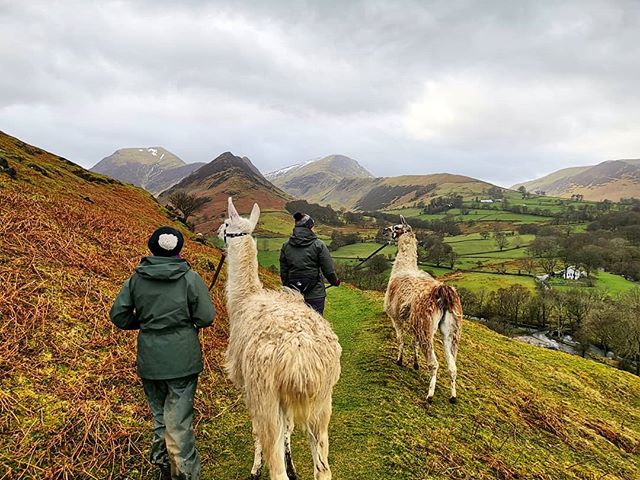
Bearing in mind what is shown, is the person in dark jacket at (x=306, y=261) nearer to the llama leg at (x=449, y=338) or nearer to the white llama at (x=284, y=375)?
the white llama at (x=284, y=375)

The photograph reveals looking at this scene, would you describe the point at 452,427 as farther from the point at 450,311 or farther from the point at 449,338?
the point at 450,311

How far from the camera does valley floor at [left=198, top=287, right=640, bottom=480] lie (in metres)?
5.09

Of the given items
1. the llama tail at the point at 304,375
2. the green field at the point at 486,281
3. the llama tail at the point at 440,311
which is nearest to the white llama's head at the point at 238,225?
the llama tail at the point at 304,375

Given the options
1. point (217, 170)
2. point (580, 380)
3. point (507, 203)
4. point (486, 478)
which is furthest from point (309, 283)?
point (217, 170)

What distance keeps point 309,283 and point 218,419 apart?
2636mm

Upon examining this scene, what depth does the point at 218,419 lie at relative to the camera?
577 cm

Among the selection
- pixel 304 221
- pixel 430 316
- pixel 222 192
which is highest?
pixel 222 192

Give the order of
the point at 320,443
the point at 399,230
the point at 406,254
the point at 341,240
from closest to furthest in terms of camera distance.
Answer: the point at 320,443 → the point at 406,254 → the point at 399,230 → the point at 341,240

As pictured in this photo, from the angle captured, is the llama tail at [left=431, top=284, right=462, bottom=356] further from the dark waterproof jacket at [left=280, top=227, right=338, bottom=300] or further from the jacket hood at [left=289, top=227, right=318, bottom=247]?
the jacket hood at [left=289, top=227, right=318, bottom=247]

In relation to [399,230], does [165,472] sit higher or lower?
lower

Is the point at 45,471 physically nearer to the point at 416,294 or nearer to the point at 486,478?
the point at 486,478

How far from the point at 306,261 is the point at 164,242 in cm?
307

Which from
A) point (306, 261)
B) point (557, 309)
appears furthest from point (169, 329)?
point (557, 309)

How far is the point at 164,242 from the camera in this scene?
385 cm
